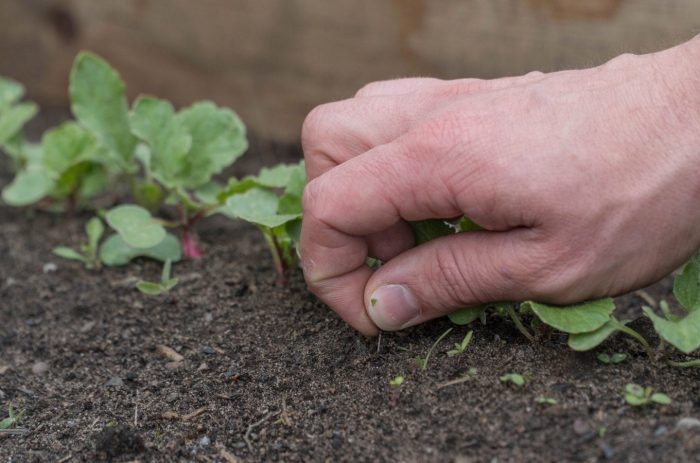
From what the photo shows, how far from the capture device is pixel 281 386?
1.47 metres

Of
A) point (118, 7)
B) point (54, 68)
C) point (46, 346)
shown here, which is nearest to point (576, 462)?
point (46, 346)

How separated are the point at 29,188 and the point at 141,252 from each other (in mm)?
426

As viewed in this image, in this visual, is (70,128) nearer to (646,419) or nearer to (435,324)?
(435,324)

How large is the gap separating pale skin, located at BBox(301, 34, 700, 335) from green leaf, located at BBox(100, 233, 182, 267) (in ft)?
2.22

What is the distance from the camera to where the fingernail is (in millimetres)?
1394

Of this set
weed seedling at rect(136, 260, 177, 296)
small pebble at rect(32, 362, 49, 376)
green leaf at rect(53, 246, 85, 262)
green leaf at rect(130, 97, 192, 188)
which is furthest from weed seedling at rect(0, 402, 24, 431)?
green leaf at rect(130, 97, 192, 188)

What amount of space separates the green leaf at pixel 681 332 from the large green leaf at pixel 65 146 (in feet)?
4.91

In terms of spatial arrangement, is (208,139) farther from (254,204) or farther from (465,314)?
(465,314)

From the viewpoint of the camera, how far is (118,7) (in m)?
2.96

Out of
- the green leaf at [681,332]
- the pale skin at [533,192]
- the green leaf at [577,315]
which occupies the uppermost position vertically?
the pale skin at [533,192]

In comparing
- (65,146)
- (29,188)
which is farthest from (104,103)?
(29,188)

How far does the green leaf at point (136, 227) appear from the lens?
6.09 feet

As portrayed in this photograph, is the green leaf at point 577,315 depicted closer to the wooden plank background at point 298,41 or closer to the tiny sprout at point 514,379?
the tiny sprout at point 514,379

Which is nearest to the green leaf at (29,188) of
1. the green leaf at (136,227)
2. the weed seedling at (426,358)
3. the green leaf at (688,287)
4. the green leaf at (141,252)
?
the green leaf at (141,252)
